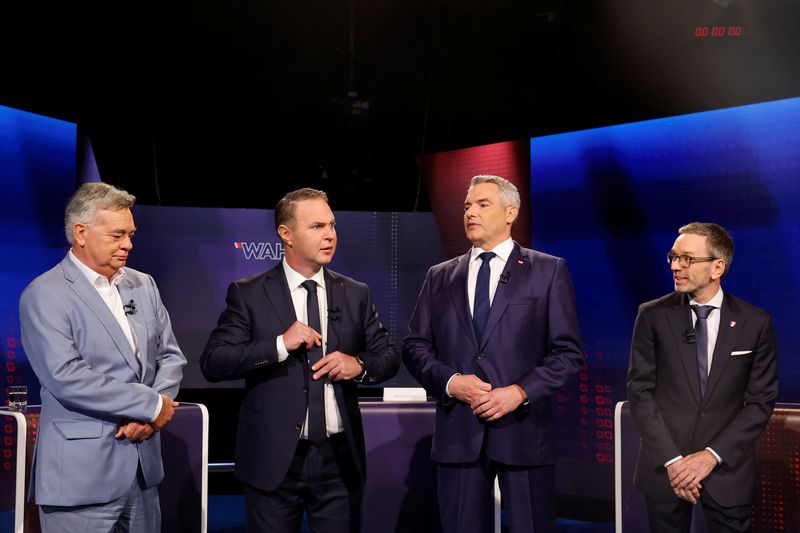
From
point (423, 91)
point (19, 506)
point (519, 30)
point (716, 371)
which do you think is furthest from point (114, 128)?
point (716, 371)

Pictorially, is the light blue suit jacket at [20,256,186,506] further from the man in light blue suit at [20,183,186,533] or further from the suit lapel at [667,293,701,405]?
the suit lapel at [667,293,701,405]

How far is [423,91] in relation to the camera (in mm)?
7438

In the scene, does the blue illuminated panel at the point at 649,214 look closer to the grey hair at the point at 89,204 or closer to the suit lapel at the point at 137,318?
the suit lapel at the point at 137,318

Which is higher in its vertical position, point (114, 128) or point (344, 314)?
point (114, 128)

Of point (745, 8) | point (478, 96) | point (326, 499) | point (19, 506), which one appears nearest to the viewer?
point (326, 499)

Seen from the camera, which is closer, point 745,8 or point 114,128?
point 745,8

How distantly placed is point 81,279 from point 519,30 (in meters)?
4.92

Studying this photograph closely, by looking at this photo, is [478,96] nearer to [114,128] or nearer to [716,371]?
[114,128]

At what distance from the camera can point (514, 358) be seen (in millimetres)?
3240

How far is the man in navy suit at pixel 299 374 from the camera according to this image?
3.06 m

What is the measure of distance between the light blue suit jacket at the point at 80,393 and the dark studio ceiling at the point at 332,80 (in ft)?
12.0

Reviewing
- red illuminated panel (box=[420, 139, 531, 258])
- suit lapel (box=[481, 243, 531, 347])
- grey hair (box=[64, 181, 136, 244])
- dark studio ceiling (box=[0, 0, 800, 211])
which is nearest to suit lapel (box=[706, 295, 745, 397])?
suit lapel (box=[481, 243, 531, 347])

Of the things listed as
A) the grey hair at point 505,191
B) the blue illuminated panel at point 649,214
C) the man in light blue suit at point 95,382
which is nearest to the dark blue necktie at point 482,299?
the grey hair at point 505,191

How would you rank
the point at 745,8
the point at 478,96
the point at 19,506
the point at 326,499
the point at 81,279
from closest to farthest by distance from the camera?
the point at 81,279, the point at 326,499, the point at 19,506, the point at 745,8, the point at 478,96
